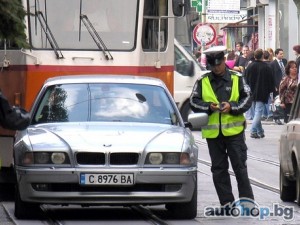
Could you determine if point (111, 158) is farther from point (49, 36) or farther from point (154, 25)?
point (154, 25)

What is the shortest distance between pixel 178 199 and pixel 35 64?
15.5 ft

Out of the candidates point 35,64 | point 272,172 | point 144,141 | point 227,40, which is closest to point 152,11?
point 35,64

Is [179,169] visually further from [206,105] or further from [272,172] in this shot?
[272,172]

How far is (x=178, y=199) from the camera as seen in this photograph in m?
12.6

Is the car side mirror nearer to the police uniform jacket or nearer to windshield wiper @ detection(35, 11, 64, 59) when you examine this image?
windshield wiper @ detection(35, 11, 64, 59)

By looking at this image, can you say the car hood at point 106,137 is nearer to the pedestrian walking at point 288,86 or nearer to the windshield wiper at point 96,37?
the windshield wiper at point 96,37

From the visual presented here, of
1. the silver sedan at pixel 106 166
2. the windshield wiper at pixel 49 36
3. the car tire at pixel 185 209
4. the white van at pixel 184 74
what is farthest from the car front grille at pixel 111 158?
the white van at pixel 184 74

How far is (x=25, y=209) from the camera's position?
42.2ft

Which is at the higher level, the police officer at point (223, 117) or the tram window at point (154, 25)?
the tram window at point (154, 25)

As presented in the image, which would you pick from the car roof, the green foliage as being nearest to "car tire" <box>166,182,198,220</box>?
the car roof

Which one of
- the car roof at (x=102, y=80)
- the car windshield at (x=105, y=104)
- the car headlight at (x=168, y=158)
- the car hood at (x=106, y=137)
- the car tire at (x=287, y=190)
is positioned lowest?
the car tire at (x=287, y=190)

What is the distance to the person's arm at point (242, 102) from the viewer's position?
43.0ft

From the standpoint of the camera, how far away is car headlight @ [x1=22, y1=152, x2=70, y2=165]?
1251 cm

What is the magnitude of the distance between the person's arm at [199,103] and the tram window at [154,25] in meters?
4.10
